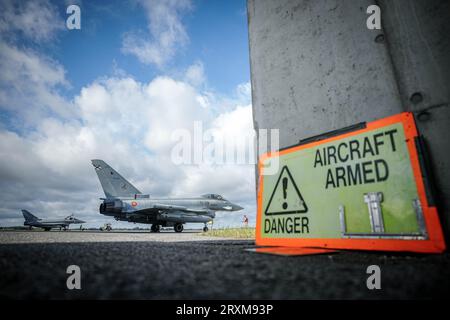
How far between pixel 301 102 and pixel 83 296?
3133 millimetres

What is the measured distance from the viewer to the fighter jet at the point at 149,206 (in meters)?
17.9

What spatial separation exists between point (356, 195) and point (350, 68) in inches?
62.4

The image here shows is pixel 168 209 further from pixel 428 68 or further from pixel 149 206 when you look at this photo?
pixel 428 68

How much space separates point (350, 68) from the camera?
110 inches

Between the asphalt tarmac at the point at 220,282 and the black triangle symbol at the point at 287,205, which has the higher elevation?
the black triangle symbol at the point at 287,205

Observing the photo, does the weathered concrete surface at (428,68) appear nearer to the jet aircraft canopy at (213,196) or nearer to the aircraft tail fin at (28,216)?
the jet aircraft canopy at (213,196)

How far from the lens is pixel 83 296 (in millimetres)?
829

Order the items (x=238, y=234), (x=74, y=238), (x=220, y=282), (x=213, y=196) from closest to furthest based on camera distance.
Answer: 1. (x=220, y=282)
2. (x=74, y=238)
3. (x=238, y=234)
4. (x=213, y=196)

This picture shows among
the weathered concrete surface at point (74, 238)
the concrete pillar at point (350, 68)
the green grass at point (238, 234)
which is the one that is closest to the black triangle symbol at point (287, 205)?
the concrete pillar at point (350, 68)

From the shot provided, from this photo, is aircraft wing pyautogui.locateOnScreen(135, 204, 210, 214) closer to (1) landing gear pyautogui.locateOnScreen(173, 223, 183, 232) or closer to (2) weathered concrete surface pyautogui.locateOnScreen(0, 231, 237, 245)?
(1) landing gear pyautogui.locateOnScreen(173, 223, 183, 232)

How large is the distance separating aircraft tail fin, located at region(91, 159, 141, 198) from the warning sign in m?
19.7

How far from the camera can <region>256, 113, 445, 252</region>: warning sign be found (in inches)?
74.1

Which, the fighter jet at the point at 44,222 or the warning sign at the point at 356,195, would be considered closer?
the warning sign at the point at 356,195

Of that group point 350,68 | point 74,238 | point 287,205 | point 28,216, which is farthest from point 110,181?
point 28,216
